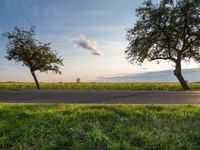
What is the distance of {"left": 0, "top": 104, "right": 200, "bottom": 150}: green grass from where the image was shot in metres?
8.90

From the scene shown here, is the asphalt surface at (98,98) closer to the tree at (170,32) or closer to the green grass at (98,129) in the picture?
the green grass at (98,129)

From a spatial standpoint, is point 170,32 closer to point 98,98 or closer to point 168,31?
point 168,31

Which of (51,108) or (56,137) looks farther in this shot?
(51,108)

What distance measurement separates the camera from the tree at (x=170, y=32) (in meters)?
32.6

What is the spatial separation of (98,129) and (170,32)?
82.1 ft

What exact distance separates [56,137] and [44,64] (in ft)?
96.0

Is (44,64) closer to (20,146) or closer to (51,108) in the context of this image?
(51,108)

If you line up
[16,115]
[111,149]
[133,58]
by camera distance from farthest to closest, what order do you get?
[133,58] < [16,115] < [111,149]

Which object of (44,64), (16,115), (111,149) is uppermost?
(44,64)

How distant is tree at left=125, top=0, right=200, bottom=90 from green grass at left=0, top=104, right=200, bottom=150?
21458 millimetres

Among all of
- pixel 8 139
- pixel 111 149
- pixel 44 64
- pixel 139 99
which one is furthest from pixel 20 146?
pixel 44 64

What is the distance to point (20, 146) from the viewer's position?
878cm

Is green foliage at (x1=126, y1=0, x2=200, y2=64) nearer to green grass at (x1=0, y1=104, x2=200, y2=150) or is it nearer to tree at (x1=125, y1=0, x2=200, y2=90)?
tree at (x1=125, y1=0, x2=200, y2=90)

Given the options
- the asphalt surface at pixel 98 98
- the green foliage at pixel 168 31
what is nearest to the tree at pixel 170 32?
the green foliage at pixel 168 31
